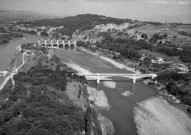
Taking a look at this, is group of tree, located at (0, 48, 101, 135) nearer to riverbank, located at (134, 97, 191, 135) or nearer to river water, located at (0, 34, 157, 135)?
river water, located at (0, 34, 157, 135)

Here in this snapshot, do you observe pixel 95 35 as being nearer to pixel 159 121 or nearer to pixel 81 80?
pixel 81 80

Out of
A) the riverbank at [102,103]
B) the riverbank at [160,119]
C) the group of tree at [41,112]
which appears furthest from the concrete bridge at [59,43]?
the riverbank at [160,119]

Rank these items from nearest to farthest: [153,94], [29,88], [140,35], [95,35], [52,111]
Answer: [52,111]
[29,88]
[153,94]
[140,35]
[95,35]

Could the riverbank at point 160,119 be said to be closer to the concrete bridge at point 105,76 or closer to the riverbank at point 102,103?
the riverbank at point 102,103

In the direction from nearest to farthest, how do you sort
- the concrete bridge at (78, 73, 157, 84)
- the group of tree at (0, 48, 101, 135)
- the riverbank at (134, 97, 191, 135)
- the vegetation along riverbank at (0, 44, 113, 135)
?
the group of tree at (0, 48, 101, 135)
the vegetation along riverbank at (0, 44, 113, 135)
the riverbank at (134, 97, 191, 135)
the concrete bridge at (78, 73, 157, 84)

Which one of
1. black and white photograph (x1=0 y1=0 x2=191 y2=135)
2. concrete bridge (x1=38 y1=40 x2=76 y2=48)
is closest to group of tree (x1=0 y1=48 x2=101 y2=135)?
black and white photograph (x1=0 y1=0 x2=191 y2=135)

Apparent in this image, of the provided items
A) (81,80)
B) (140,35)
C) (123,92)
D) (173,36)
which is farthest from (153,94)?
(140,35)

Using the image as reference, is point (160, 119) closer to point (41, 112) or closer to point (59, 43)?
point (41, 112)

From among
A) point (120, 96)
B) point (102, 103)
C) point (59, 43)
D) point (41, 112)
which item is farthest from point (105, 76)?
point (59, 43)
